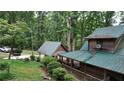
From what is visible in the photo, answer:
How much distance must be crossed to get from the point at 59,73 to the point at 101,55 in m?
1.31

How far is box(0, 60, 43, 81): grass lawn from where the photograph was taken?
7194 millimetres

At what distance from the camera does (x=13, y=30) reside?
23.9 feet

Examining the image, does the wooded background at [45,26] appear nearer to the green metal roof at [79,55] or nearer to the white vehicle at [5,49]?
the white vehicle at [5,49]

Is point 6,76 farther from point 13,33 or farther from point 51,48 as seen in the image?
point 51,48

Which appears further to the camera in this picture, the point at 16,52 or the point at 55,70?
the point at 55,70

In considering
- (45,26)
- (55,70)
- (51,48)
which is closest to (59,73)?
(55,70)

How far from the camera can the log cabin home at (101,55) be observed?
6929 millimetres

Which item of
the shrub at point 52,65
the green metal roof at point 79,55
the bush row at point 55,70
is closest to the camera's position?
the bush row at point 55,70

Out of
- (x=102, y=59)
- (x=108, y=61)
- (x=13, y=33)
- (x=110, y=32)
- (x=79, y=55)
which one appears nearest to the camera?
(x=108, y=61)

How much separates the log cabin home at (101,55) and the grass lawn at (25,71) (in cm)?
94

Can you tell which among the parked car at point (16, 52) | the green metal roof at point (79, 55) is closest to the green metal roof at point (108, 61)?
the green metal roof at point (79, 55)

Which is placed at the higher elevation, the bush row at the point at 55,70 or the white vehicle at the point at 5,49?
the white vehicle at the point at 5,49

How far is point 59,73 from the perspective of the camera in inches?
290
